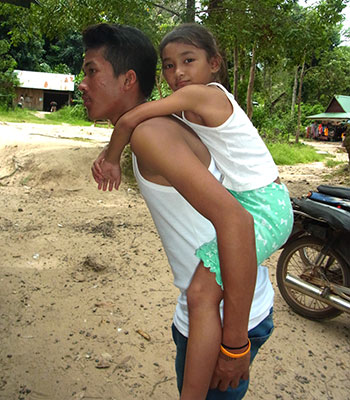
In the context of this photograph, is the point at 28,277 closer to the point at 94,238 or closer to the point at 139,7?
the point at 94,238

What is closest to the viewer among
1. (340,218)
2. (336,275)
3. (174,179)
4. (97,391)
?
(174,179)

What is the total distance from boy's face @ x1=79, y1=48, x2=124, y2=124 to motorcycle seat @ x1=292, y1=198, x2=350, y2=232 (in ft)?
6.98

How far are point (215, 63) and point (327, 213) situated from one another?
1730mm

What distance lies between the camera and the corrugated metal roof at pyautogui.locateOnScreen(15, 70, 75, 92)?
29938mm

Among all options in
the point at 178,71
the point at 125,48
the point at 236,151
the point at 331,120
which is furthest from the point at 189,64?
the point at 331,120

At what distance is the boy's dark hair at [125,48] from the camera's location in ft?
4.09

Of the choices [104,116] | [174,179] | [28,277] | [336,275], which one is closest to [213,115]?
[174,179]

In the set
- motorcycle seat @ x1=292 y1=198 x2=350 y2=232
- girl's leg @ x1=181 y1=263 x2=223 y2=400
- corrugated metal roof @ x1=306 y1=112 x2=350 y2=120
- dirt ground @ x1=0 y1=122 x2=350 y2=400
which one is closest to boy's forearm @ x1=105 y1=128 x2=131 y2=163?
girl's leg @ x1=181 y1=263 x2=223 y2=400

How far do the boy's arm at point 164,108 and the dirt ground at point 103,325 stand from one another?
5.85ft

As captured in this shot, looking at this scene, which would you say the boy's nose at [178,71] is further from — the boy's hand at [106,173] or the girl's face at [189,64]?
the boy's hand at [106,173]

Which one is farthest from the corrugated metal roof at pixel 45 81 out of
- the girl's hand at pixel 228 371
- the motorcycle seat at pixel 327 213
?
the girl's hand at pixel 228 371

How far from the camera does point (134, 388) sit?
246 centimetres

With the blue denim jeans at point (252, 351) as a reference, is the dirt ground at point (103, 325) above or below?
below

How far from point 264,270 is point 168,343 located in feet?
6.28
